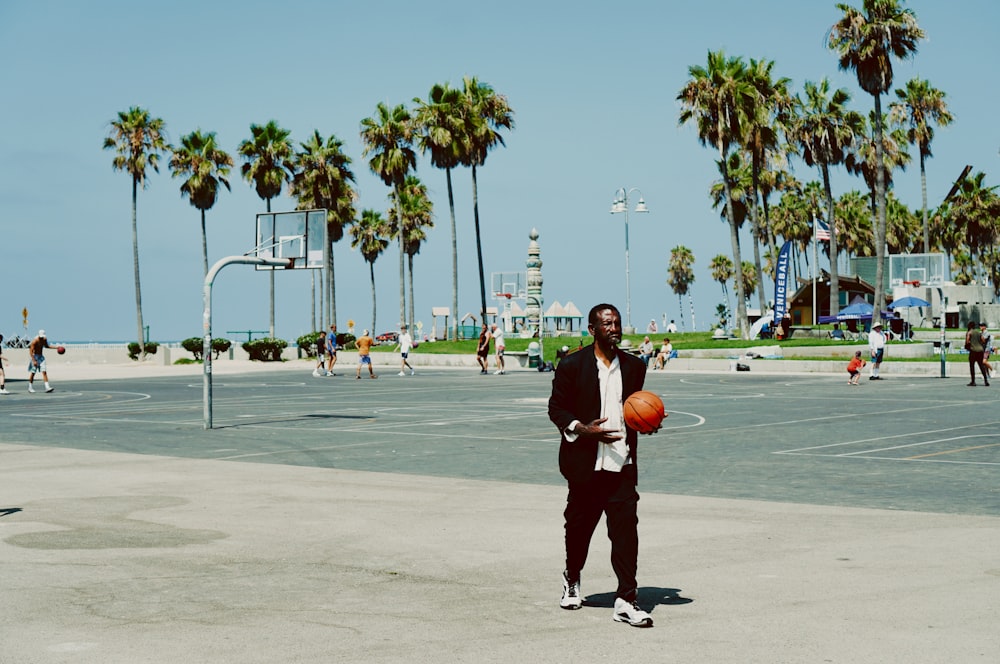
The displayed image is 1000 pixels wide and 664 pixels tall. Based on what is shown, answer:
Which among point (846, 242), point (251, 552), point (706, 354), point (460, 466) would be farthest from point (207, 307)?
point (846, 242)

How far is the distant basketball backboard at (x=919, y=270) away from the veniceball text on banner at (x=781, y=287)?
850 inches

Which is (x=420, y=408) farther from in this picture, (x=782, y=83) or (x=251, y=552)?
(x=782, y=83)

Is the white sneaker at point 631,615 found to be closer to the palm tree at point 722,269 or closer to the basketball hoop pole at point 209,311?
the basketball hoop pole at point 209,311

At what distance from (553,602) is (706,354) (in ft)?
156

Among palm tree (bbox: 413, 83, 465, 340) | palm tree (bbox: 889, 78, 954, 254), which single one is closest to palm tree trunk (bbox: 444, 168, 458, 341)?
palm tree (bbox: 413, 83, 465, 340)

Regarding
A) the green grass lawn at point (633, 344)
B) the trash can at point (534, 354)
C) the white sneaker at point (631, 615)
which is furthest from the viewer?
the green grass lawn at point (633, 344)

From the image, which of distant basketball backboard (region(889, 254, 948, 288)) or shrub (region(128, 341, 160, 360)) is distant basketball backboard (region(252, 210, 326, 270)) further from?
distant basketball backboard (region(889, 254, 948, 288))

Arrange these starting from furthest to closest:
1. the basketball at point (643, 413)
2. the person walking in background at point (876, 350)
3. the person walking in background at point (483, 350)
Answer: the person walking in background at point (483, 350), the person walking in background at point (876, 350), the basketball at point (643, 413)

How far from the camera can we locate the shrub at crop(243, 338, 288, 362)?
6606cm

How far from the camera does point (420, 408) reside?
88.3 feet

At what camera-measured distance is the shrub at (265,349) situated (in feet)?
217

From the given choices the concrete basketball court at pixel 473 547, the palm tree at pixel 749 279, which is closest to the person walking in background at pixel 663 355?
the concrete basketball court at pixel 473 547

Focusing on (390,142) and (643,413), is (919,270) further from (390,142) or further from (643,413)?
Result: (643,413)

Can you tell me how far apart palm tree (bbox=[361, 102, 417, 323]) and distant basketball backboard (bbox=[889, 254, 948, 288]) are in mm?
35020
